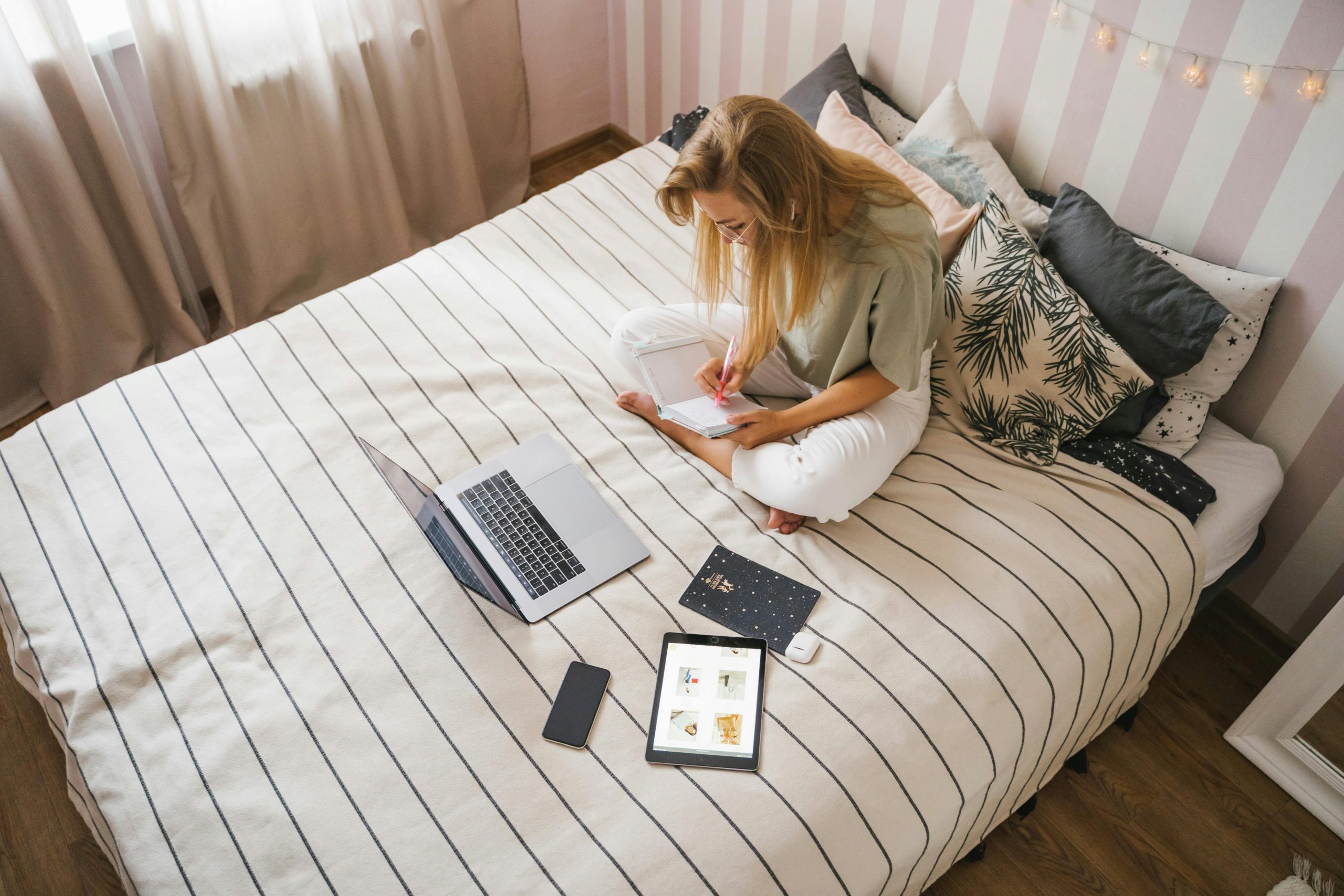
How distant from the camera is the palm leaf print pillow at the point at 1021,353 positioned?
163 cm

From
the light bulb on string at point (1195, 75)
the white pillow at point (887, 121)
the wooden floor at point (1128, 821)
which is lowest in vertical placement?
the wooden floor at point (1128, 821)

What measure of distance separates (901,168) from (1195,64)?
0.53 metres

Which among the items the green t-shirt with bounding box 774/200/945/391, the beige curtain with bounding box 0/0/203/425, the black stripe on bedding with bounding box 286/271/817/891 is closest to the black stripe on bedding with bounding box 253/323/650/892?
the black stripe on bedding with bounding box 286/271/817/891

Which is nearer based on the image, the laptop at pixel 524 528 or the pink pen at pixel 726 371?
the laptop at pixel 524 528

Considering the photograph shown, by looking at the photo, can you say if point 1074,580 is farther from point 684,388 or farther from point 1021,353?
point 684,388

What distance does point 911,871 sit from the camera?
1350 mm

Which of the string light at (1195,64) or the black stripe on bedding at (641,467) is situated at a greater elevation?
the string light at (1195,64)

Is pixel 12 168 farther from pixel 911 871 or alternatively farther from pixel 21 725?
pixel 911 871

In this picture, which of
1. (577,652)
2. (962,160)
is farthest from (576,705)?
(962,160)

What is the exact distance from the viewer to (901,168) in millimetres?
1860

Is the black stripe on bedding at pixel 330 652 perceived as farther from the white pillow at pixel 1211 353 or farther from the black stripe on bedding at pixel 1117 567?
the white pillow at pixel 1211 353

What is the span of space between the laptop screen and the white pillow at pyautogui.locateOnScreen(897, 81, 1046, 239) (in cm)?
118

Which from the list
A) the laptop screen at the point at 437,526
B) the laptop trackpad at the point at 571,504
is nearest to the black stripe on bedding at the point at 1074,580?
the laptop trackpad at the point at 571,504

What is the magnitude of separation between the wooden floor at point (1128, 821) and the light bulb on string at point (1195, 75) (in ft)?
3.70
